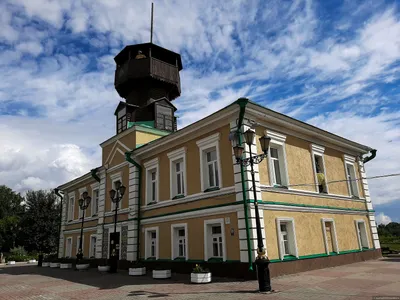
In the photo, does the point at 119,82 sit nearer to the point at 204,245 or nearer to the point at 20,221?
the point at 204,245

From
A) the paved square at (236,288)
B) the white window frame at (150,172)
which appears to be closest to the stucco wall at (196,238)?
the paved square at (236,288)

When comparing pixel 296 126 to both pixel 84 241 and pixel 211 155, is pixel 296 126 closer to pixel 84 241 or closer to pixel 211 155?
pixel 211 155

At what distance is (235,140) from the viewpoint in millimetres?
12648

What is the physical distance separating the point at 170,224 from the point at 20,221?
39108 millimetres

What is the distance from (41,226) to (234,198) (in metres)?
39.2

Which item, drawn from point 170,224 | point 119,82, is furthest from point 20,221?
point 170,224

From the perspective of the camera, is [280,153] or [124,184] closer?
[280,153]

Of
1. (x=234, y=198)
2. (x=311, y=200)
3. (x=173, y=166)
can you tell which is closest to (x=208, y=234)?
(x=234, y=198)

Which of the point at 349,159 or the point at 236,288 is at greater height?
the point at 349,159

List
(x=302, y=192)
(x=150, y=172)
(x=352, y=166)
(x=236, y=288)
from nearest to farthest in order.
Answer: (x=236, y=288)
(x=302, y=192)
(x=150, y=172)
(x=352, y=166)

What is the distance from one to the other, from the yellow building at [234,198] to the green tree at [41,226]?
88.1ft

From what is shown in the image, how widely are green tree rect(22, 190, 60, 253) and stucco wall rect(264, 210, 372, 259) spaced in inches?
1537

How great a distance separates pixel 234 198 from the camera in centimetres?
1260

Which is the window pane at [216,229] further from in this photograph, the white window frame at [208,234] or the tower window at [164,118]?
the tower window at [164,118]
